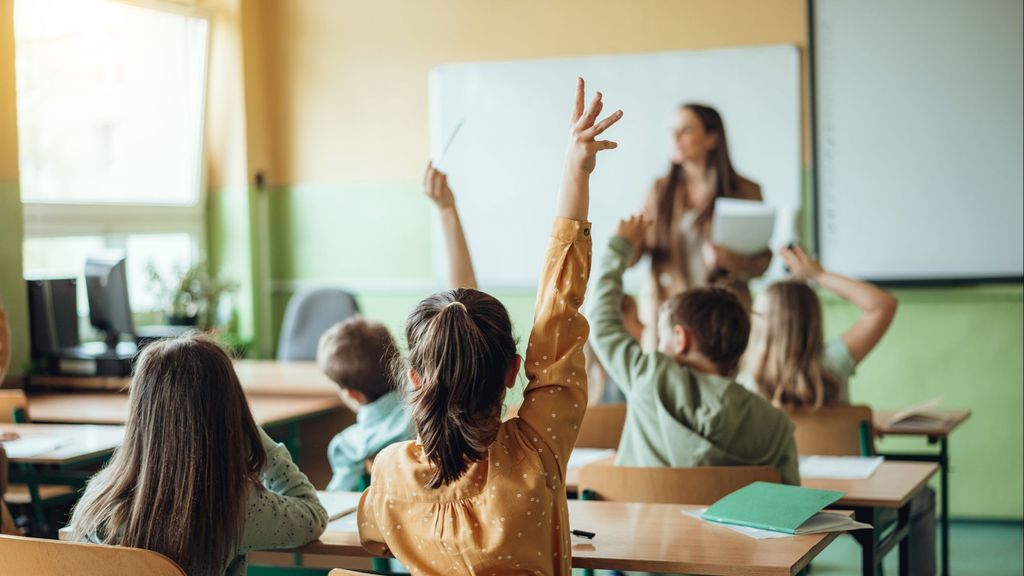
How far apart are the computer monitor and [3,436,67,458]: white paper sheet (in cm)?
132

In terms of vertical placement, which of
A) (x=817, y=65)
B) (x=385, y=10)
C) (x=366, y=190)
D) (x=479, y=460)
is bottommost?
(x=479, y=460)

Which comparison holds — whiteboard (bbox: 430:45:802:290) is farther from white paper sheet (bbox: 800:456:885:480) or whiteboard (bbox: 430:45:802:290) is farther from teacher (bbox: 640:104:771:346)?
white paper sheet (bbox: 800:456:885:480)

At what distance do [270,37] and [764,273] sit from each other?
2.84 metres

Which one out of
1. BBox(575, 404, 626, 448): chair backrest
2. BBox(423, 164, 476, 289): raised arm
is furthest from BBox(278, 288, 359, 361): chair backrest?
BBox(423, 164, 476, 289): raised arm

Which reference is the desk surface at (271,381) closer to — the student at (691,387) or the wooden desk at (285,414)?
the wooden desk at (285,414)

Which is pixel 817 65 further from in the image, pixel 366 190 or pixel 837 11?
pixel 366 190

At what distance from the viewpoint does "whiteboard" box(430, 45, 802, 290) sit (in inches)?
200

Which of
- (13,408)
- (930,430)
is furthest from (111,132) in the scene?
(930,430)

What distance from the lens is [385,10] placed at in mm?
5777

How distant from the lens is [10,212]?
4.68 m

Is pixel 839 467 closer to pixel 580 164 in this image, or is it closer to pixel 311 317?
pixel 580 164

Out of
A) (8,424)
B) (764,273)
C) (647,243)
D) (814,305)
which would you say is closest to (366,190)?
(647,243)

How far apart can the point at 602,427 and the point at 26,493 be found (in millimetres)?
1900

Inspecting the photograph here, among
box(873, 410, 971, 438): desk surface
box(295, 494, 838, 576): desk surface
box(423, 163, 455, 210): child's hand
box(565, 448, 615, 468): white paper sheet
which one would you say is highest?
box(423, 163, 455, 210): child's hand
